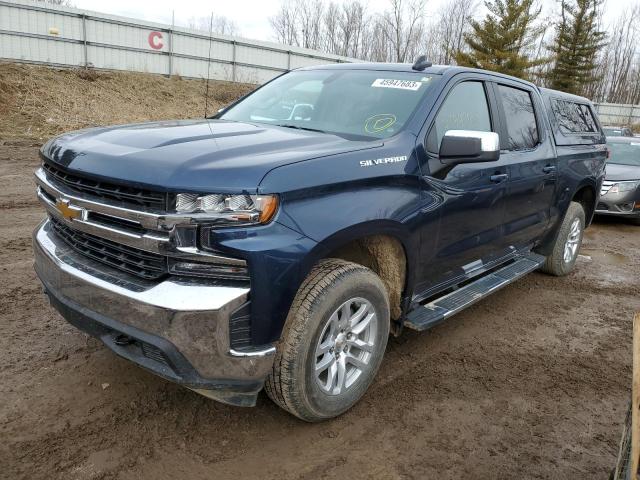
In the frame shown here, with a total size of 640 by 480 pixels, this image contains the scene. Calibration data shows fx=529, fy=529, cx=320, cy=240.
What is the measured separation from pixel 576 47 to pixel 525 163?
4257cm

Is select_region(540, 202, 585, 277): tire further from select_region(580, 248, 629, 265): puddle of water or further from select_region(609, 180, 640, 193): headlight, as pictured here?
select_region(609, 180, 640, 193): headlight

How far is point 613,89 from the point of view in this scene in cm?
5659

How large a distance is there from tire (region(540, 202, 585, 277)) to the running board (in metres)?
0.79

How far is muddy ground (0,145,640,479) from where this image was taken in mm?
2584

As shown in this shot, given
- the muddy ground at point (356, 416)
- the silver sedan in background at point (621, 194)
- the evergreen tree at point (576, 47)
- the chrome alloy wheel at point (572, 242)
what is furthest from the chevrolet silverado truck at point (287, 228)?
the evergreen tree at point (576, 47)

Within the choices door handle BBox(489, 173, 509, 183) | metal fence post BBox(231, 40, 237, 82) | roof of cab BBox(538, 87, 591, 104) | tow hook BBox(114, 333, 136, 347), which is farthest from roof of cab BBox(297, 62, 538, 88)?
metal fence post BBox(231, 40, 237, 82)

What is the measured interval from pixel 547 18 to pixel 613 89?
18.6 m

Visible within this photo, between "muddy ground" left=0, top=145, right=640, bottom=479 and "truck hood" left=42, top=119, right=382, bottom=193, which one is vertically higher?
"truck hood" left=42, top=119, right=382, bottom=193

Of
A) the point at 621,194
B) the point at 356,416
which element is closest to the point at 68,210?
the point at 356,416

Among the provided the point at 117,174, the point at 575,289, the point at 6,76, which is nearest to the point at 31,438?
the point at 117,174

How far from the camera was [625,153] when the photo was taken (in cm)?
1055

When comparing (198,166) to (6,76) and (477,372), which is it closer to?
(477,372)

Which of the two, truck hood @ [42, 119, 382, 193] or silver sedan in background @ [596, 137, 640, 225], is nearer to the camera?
truck hood @ [42, 119, 382, 193]

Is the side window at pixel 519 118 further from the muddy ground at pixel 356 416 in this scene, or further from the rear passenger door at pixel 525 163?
the muddy ground at pixel 356 416
